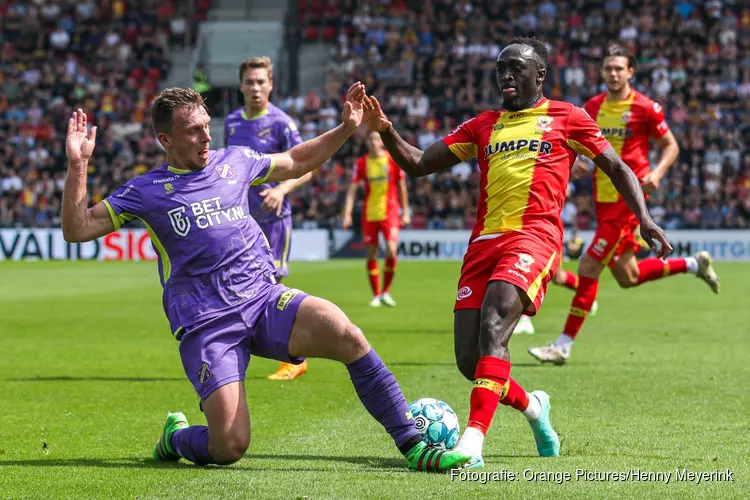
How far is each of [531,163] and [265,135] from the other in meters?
3.92

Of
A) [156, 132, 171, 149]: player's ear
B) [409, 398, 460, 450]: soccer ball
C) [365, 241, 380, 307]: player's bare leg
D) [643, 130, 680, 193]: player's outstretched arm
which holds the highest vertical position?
[156, 132, 171, 149]: player's ear

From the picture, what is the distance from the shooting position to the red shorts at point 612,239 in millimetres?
10898

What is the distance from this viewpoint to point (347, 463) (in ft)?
20.4

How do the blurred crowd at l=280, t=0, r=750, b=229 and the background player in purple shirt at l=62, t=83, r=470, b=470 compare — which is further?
the blurred crowd at l=280, t=0, r=750, b=229

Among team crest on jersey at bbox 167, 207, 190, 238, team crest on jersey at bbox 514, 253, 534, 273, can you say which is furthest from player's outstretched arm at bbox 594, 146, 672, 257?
team crest on jersey at bbox 167, 207, 190, 238

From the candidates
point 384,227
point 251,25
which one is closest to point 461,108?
point 251,25

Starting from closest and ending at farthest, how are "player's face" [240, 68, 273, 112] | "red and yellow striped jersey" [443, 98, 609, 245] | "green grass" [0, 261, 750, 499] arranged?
"green grass" [0, 261, 750, 499], "red and yellow striped jersey" [443, 98, 609, 245], "player's face" [240, 68, 273, 112]

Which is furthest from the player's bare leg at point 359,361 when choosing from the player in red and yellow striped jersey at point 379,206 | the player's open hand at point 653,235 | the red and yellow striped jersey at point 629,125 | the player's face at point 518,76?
the player in red and yellow striped jersey at point 379,206

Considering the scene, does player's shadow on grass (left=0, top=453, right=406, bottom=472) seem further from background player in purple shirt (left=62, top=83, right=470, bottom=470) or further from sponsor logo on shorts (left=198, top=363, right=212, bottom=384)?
sponsor logo on shorts (left=198, top=363, right=212, bottom=384)

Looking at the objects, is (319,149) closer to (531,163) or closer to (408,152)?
(408,152)

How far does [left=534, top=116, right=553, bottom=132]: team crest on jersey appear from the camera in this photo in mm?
6878

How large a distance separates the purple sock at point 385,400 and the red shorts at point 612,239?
5130 millimetres

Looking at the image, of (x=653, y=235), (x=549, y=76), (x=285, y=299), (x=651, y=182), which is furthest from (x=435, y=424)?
(x=549, y=76)

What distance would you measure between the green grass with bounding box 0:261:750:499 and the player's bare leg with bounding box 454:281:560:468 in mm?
210
